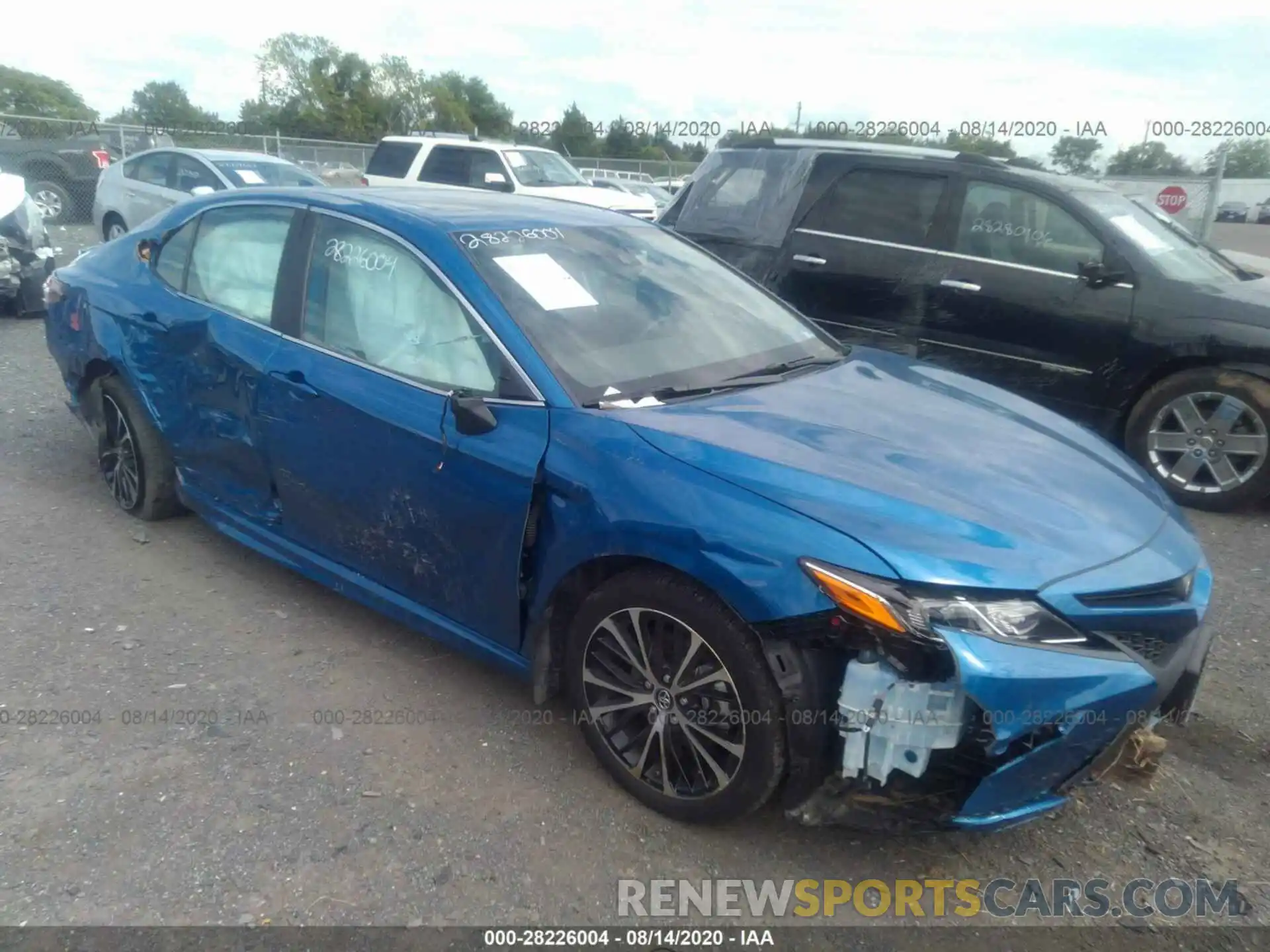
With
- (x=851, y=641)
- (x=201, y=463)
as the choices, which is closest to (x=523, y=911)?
(x=851, y=641)

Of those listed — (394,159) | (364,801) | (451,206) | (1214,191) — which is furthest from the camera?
(394,159)

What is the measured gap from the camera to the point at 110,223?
41.4ft

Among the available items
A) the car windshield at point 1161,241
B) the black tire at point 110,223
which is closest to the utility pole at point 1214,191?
the car windshield at point 1161,241

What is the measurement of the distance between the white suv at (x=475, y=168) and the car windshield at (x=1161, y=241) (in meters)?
8.22

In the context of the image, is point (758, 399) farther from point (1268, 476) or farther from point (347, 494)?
point (1268, 476)

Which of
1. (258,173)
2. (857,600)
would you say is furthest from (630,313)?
(258,173)

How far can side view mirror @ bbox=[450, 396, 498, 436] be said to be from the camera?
9.71 feet

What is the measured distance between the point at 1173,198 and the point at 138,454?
1528 cm

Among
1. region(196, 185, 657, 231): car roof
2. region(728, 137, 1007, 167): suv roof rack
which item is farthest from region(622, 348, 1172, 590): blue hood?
region(728, 137, 1007, 167): suv roof rack

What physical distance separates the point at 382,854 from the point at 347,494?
1.25 meters

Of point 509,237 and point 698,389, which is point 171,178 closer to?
point 509,237

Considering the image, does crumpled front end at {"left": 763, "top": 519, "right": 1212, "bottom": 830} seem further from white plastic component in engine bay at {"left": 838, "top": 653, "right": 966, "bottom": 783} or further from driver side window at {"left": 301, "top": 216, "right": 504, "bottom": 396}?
driver side window at {"left": 301, "top": 216, "right": 504, "bottom": 396}

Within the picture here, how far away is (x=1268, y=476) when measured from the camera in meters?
5.31

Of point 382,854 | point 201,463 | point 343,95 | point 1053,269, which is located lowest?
point 382,854
